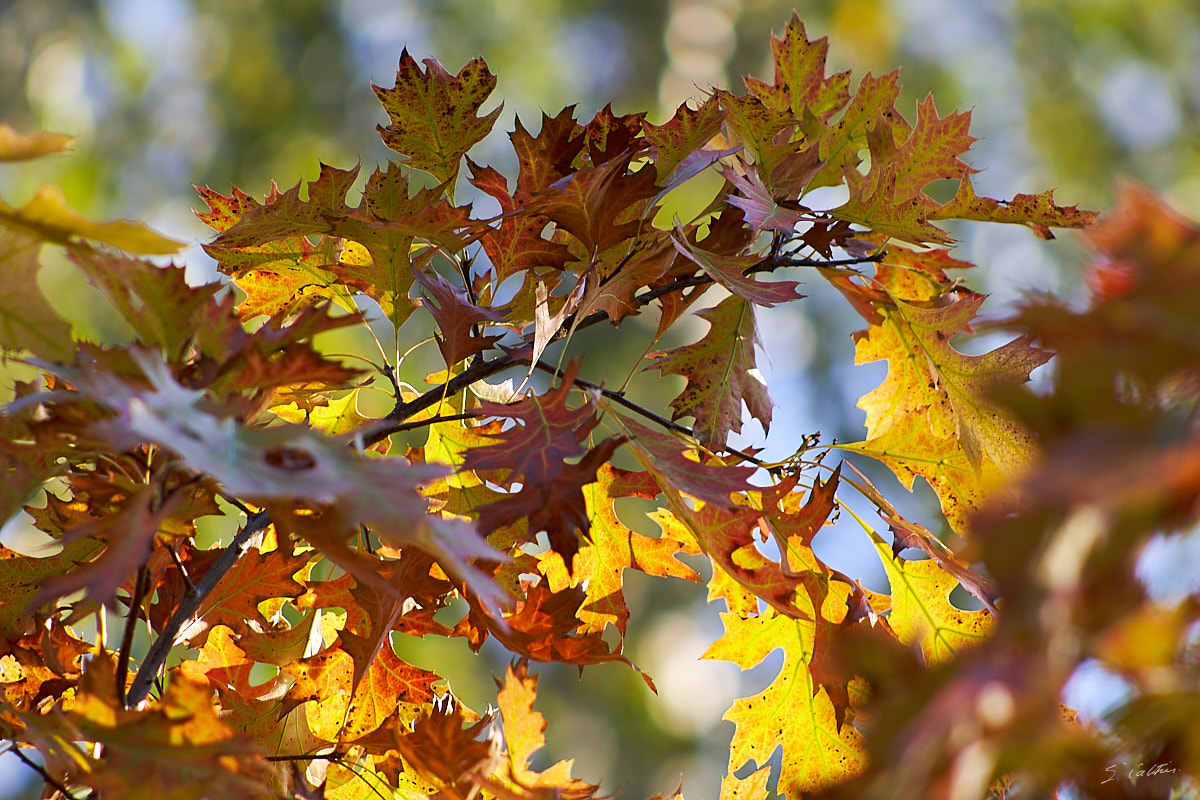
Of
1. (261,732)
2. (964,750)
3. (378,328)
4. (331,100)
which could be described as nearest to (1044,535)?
(964,750)

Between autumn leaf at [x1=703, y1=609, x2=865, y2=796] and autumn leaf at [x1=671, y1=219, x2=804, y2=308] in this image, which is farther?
autumn leaf at [x1=703, y1=609, x2=865, y2=796]

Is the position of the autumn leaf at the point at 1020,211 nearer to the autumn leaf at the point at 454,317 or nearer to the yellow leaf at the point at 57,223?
the autumn leaf at the point at 454,317

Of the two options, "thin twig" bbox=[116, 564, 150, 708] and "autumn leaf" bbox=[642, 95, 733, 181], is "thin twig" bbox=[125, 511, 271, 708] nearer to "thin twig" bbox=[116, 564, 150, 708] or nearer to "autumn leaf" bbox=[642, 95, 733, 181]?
"thin twig" bbox=[116, 564, 150, 708]

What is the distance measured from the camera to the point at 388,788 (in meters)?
0.69

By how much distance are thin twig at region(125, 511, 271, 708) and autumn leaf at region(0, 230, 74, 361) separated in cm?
17

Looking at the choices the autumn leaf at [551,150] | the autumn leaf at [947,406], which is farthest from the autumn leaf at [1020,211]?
the autumn leaf at [551,150]

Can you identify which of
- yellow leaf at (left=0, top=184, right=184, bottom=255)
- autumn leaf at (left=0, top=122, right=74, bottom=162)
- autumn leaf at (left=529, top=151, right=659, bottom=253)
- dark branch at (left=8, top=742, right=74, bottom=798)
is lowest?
dark branch at (left=8, top=742, right=74, bottom=798)

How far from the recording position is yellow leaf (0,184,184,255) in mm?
444

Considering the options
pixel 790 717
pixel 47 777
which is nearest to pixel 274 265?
pixel 47 777

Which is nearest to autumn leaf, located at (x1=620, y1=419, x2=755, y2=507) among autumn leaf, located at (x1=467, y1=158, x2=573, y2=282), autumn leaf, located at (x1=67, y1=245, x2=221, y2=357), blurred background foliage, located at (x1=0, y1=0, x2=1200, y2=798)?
autumn leaf, located at (x1=467, y1=158, x2=573, y2=282)

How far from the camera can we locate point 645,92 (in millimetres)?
6266

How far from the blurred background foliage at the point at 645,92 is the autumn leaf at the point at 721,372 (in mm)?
5374

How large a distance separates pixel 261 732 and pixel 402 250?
36 centimetres

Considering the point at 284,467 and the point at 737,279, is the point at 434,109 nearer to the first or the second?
the point at 737,279
